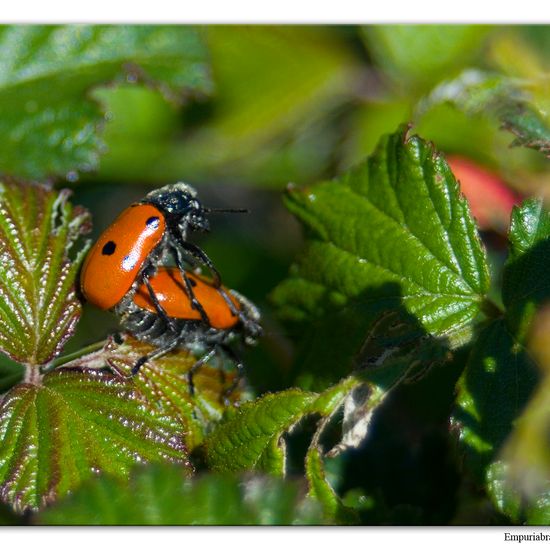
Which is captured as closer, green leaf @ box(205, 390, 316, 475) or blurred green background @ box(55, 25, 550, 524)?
green leaf @ box(205, 390, 316, 475)

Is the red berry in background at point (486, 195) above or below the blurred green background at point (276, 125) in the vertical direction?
below

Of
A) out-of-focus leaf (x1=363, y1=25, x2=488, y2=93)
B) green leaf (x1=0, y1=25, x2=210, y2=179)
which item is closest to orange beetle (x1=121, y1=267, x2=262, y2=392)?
green leaf (x1=0, y1=25, x2=210, y2=179)

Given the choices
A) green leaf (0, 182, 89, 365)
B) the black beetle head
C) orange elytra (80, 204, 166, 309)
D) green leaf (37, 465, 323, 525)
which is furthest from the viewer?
the black beetle head

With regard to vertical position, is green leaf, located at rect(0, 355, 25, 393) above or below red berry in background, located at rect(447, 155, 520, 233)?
below

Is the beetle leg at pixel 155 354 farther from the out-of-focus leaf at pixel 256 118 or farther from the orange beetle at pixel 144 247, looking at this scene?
the out-of-focus leaf at pixel 256 118

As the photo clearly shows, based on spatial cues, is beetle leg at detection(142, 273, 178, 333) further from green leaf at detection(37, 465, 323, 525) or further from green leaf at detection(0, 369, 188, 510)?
green leaf at detection(37, 465, 323, 525)

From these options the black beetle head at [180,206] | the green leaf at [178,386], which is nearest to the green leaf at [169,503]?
the green leaf at [178,386]
